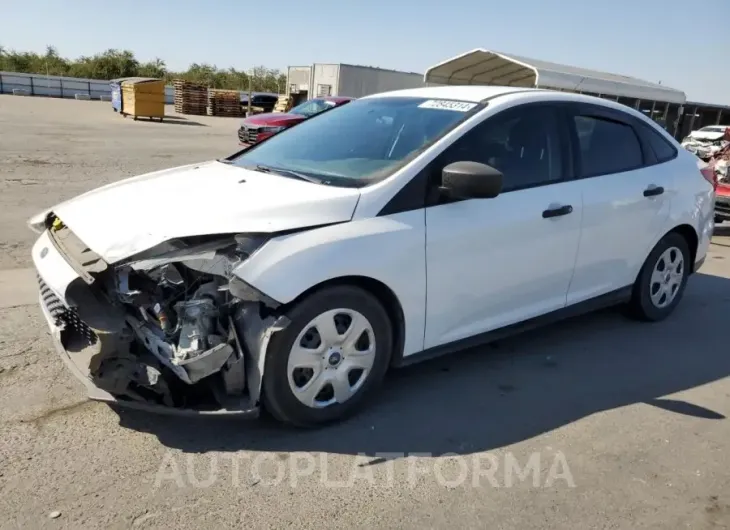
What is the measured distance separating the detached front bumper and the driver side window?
1931 millimetres

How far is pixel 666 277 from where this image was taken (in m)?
5.26

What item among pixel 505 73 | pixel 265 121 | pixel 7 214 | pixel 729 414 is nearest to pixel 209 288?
pixel 729 414

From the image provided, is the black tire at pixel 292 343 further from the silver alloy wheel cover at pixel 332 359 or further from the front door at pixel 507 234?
the front door at pixel 507 234

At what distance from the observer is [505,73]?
23734 mm

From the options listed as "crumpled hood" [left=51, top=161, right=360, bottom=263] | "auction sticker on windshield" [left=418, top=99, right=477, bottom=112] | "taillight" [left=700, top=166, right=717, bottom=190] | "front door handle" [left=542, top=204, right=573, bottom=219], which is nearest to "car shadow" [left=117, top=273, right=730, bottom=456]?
"crumpled hood" [left=51, top=161, right=360, bottom=263]

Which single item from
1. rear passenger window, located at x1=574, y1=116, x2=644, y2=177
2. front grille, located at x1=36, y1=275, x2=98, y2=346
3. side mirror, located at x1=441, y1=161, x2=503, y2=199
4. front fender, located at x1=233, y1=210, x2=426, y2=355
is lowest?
front grille, located at x1=36, y1=275, x2=98, y2=346

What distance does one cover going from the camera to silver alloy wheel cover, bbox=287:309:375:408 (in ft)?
10.4

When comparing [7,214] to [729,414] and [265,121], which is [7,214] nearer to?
[729,414]

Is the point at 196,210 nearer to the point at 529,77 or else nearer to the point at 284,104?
the point at 529,77

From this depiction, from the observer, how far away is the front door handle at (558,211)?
4.05 meters

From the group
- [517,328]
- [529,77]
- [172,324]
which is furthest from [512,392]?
[529,77]

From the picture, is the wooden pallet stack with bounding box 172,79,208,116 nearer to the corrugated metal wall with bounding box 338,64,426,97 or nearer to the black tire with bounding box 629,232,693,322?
the corrugated metal wall with bounding box 338,64,426,97

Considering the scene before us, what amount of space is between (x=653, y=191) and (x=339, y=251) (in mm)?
2916

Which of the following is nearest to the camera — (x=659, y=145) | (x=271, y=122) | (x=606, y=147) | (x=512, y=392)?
(x=512, y=392)
